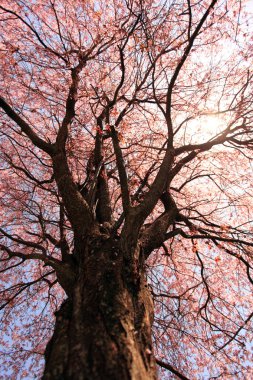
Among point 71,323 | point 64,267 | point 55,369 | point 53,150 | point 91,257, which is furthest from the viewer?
point 53,150

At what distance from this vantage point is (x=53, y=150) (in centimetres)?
465

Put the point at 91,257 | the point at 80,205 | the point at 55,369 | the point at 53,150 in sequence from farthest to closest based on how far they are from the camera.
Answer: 1. the point at 53,150
2. the point at 80,205
3. the point at 91,257
4. the point at 55,369

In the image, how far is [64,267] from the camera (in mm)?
3625

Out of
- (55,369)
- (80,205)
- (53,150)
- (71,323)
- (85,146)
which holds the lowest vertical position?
(55,369)

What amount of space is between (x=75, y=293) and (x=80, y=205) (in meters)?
1.54

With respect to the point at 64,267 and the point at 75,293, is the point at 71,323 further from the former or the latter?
the point at 64,267

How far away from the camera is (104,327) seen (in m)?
2.26

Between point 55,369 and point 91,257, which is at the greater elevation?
point 91,257

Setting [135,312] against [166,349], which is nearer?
[135,312]

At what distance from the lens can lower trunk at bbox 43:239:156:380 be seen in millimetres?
1930

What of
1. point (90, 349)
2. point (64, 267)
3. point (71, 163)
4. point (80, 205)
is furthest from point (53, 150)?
point (90, 349)

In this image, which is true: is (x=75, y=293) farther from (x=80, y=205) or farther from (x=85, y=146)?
(x=85, y=146)

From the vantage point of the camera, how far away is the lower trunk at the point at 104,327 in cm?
193

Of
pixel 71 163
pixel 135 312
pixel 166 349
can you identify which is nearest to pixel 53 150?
pixel 71 163
